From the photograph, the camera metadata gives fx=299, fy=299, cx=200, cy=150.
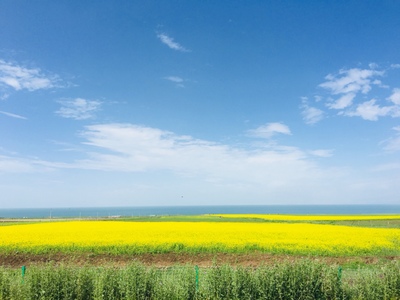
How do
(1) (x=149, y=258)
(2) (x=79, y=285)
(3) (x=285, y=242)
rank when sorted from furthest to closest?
(3) (x=285, y=242)
(1) (x=149, y=258)
(2) (x=79, y=285)

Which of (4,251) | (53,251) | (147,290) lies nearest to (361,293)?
(147,290)

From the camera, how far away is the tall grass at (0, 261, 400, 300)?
9648 mm

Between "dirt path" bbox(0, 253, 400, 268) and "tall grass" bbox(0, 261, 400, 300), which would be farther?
"dirt path" bbox(0, 253, 400, 268)

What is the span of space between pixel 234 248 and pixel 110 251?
888cm

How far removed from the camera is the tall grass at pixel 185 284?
31.7 ft

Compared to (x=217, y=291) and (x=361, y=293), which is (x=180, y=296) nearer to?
(x=217, y=291)

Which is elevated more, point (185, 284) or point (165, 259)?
point (185, 284)

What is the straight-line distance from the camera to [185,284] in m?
9.98

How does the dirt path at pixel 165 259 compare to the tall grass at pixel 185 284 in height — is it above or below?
below

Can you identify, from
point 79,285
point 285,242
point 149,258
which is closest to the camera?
point 79,285

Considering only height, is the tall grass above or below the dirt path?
above

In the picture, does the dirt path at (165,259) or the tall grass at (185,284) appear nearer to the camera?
the tall grass at (185,284)

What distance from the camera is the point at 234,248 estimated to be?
21.5m

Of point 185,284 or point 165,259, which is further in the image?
point 165,259
